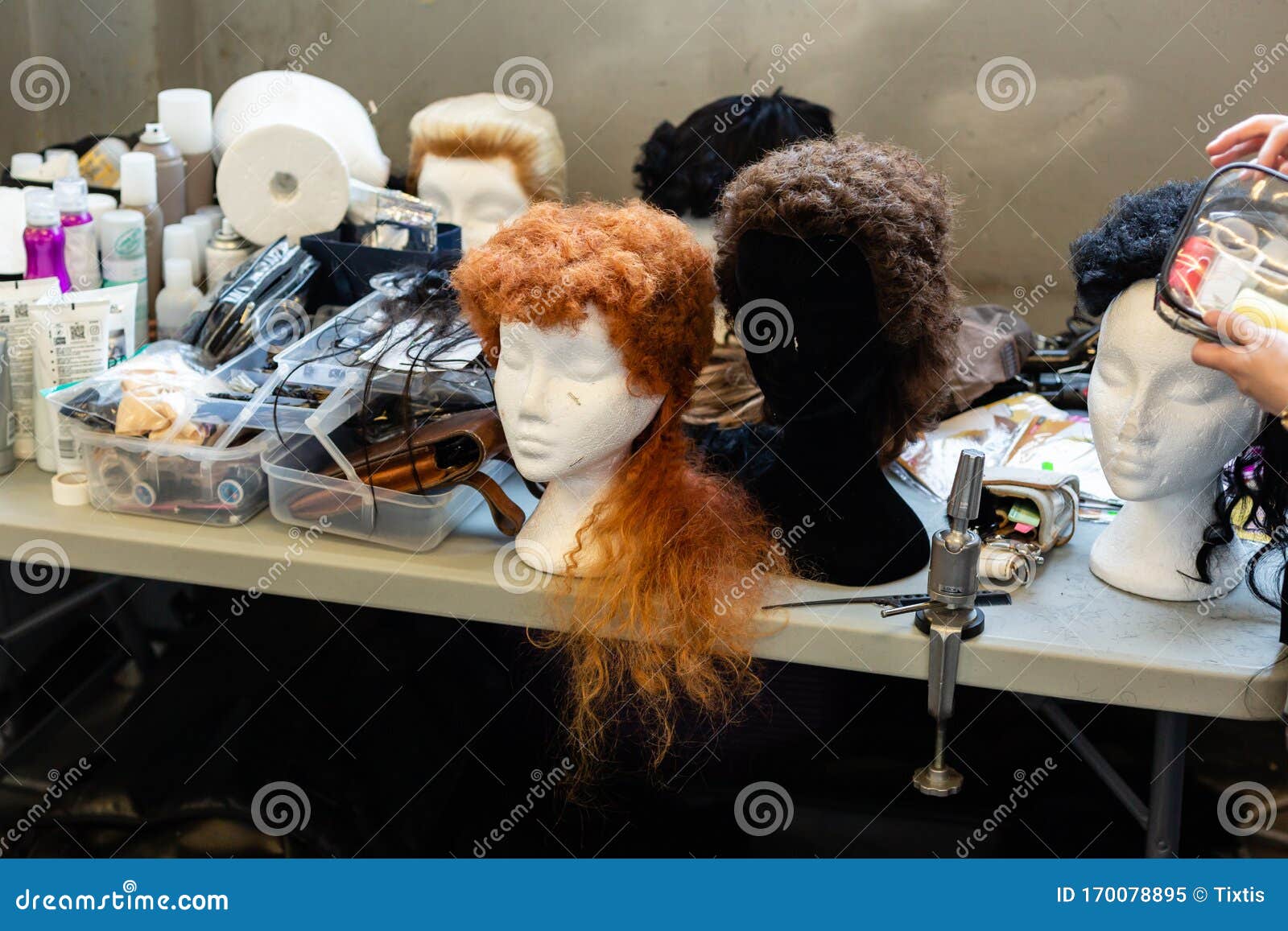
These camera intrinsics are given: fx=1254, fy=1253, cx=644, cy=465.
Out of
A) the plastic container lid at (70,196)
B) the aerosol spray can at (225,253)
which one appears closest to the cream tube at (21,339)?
the plastic container lid at (70,196)

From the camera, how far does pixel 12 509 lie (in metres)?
1.85

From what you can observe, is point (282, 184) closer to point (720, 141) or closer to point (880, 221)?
point (720, 141)

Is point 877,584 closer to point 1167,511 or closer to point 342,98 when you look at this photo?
point 1167,511

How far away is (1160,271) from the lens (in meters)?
1.50

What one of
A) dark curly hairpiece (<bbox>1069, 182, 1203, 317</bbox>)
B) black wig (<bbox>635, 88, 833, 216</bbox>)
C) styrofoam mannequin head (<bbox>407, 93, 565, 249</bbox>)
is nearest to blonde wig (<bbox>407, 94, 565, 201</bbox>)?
styrofoam mannequin head (<bbox>407, 93, 565, 249</bbox>)

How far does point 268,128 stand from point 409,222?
12.1 inches

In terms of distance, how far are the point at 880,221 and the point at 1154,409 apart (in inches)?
16.5

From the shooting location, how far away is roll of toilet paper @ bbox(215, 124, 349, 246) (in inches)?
91.7

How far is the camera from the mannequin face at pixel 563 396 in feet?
5.08

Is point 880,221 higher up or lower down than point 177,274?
higher up

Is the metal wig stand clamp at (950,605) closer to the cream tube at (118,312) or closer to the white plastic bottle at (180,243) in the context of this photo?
the cream tube at (118,312)

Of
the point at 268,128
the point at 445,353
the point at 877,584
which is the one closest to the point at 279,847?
the point at 445,353

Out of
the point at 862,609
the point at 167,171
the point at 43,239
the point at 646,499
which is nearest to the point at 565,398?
the point at 646,499

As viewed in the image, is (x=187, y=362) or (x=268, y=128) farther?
(x=268, y=128)
